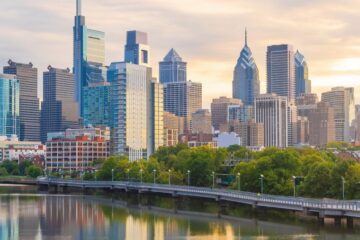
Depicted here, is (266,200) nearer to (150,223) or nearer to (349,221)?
(349,221)

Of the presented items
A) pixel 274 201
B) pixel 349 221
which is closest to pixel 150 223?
pixel 274 201

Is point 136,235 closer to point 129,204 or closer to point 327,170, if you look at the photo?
point 327,170

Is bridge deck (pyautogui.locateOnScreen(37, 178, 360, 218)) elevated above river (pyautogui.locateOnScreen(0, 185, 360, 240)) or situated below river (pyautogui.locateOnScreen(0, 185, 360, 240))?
above

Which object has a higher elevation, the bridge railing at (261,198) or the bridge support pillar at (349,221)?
the bridge railing at (261,198)

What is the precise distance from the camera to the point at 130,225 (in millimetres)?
99625

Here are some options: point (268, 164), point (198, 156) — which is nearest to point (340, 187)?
point (268, 164)

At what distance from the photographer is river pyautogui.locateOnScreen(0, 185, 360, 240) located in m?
86.2

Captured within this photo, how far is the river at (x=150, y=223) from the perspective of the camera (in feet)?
283

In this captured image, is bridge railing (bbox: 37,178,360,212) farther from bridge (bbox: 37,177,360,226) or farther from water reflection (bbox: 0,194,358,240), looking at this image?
water reflection (bbox: 0,194,358,240)

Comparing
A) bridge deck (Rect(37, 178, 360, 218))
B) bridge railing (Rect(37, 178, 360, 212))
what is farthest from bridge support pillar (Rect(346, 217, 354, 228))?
bridge railing (Rect(37, 178, 360, 212))

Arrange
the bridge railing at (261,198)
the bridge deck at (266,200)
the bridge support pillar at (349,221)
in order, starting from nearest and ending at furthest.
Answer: the bridge deck at (266,200) → the bridge railing at (261,198) → the bridge support pillar at (349,221)

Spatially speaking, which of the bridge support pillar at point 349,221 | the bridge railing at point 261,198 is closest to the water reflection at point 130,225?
the bridge railing at point 261,198

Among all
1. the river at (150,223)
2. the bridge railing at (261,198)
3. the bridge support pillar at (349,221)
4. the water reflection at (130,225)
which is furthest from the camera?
the bridge support pillar at (349,221)

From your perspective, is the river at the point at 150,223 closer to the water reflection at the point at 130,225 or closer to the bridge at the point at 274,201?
the water reflection at the point at 130,225
